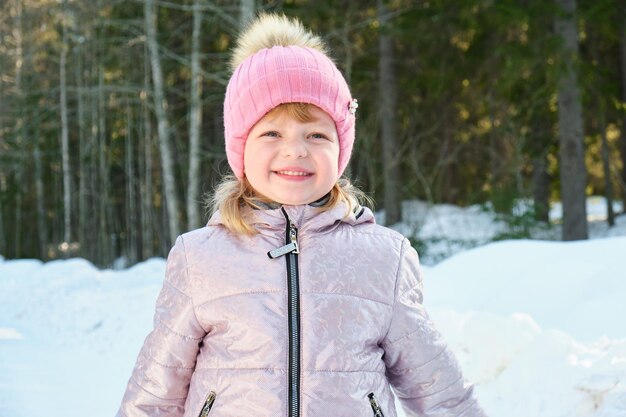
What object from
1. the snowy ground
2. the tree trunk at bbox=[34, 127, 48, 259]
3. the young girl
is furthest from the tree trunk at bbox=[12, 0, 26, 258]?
the young girl

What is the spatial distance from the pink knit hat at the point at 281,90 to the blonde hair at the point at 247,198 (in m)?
0.03

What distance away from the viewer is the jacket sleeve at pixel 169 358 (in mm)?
2012

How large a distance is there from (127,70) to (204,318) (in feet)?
57.0

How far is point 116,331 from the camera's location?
20.9 feet

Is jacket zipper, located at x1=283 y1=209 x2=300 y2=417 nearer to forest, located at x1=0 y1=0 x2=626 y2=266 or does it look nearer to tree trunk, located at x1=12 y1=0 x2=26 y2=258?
forest, located at x1=0 y1=0 x2=626 y2=266

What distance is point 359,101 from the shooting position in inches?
Result: 707

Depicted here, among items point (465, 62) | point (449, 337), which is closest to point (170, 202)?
point (465, 62)

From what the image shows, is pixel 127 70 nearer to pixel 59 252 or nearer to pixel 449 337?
pixel 59 252

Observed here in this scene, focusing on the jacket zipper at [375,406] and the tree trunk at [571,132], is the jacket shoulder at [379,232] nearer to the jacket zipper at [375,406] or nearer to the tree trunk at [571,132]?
the jacket zipper at [375,406]

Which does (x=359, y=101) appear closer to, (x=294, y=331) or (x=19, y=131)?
(x=19, y=131)

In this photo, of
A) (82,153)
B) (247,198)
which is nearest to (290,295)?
(247,198)

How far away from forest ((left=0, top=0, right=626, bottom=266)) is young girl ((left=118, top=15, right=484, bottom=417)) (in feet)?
25.4

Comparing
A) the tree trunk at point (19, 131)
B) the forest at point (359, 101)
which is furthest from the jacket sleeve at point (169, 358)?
the tree trunk at point (19, 131)

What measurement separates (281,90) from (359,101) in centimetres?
1613
